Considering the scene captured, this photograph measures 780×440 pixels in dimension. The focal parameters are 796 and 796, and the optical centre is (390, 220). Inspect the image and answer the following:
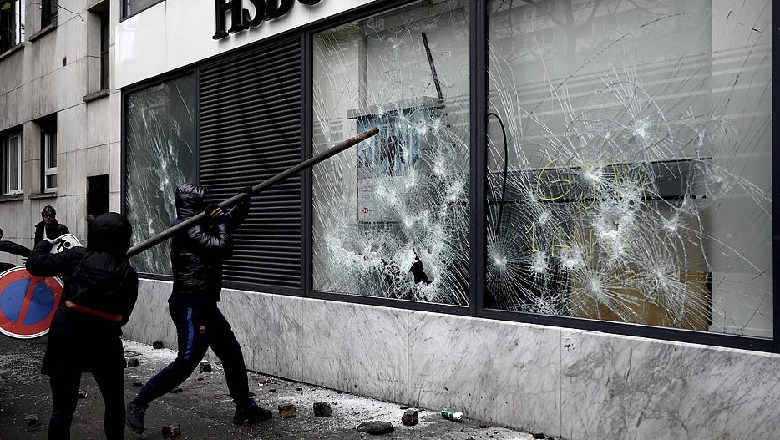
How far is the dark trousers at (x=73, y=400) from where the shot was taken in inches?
182

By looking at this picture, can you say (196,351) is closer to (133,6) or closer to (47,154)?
(133,6)

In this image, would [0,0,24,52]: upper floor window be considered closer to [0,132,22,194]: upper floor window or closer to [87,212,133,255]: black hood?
[0,132,22,194]: upper floor window

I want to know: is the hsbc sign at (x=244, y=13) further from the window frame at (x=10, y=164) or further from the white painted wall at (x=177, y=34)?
the window frame at (x=10, y=164)

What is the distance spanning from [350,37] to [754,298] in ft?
14.4

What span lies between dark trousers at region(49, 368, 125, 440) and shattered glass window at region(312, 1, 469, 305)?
2700 millimetres

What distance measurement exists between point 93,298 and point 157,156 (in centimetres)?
637

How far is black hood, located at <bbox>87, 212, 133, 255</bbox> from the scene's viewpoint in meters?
4.64

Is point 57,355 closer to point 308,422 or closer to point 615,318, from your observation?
point 308,422

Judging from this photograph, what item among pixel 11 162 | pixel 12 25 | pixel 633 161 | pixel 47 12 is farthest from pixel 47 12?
pixel 633 161

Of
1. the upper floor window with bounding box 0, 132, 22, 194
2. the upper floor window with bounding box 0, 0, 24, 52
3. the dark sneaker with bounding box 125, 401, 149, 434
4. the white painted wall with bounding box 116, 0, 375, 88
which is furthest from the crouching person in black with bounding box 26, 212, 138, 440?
the upper floor window with bounding box 0, 0, 24, 52

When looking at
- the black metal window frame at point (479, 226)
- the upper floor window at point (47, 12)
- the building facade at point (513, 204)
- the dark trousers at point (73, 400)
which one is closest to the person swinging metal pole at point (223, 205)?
the dark trousers at point (73, 400)

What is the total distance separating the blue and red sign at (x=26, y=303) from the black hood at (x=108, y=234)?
1.17 meters

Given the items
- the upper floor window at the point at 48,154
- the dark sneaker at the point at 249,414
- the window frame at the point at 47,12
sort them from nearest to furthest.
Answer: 1. the dark sneaker at the point at 249,414
2. the window frame at the point at 47,12
3. the upper floor window at the point at 48,154

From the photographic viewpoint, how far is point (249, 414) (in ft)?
19.8
